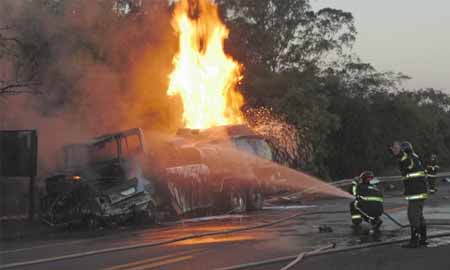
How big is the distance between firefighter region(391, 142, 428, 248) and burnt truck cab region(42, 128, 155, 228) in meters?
5.55

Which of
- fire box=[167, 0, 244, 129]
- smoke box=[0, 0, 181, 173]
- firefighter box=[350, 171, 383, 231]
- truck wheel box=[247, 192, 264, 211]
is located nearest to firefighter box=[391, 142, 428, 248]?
firefighter box=[350, 171, 383, 231]

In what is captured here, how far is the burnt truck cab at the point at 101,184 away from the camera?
39.6 ft

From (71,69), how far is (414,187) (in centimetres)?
867

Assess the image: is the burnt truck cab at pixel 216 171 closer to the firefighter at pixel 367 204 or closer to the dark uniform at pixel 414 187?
the firefighter at pixel 367 204

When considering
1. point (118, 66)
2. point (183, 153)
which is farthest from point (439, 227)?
point (118, 66)

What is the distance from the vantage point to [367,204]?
→ 10641mm

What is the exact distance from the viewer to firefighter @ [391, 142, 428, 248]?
28.3ft

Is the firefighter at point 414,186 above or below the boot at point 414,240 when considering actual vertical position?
above

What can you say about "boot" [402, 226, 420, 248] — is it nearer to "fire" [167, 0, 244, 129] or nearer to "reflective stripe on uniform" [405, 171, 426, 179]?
"reflective stripe on uniform" [405, 171, 426, 179]

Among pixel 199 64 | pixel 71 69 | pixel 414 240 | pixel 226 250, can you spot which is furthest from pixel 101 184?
pixel 199 64

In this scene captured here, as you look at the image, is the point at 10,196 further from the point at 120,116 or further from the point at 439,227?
the point at 439,227

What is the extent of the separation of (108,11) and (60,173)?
16.7 feet

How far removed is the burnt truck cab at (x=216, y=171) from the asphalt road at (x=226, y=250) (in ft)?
5.02

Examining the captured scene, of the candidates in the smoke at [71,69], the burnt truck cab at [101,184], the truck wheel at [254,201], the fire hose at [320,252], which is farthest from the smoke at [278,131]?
the fire hose at [320,252]
